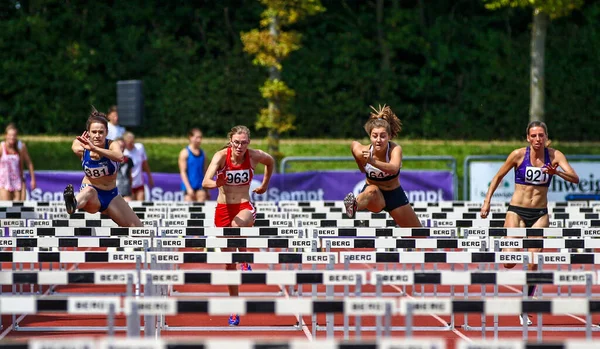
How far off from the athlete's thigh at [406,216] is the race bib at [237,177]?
1.73 m

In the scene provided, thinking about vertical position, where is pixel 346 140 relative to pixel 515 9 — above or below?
below

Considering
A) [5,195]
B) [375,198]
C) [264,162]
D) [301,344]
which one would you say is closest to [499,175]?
[375,198]

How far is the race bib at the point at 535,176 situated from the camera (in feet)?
37.3

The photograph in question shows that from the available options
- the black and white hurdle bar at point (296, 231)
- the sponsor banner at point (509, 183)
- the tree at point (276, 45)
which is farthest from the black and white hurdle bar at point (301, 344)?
the tree at point (276, 45)

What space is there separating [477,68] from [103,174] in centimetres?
Result: 2296

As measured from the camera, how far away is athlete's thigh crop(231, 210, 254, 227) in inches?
435

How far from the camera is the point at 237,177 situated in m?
11.3

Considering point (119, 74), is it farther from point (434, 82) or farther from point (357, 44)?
point (434, 82)

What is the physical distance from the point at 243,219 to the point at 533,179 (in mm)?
3195

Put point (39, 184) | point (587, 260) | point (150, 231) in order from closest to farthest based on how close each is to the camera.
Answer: point (587, 260) → point (150, 231) → point (39, 184)

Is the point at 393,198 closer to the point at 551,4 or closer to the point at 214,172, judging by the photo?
the point at 214,172

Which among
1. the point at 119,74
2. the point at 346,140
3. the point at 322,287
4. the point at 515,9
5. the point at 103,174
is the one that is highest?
the point at 515,9

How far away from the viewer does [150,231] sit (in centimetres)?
1054

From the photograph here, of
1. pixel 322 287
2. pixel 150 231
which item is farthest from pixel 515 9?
pixel 150 231
